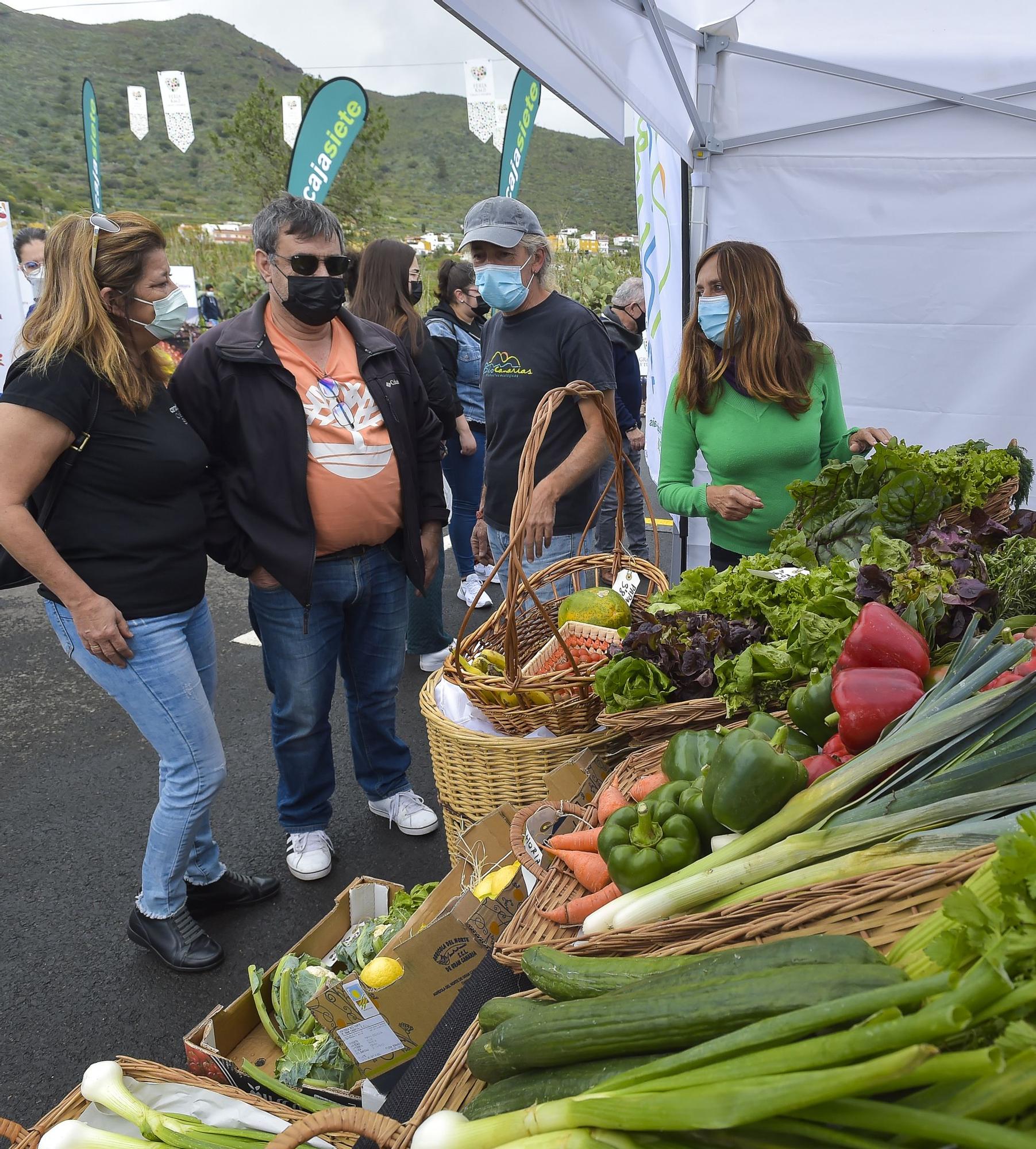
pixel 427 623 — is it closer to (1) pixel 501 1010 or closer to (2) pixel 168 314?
(2) pixel 168 314

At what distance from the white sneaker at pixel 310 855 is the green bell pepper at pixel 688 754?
1.99 m

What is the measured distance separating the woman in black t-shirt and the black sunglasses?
365 mm

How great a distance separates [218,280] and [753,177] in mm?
23430

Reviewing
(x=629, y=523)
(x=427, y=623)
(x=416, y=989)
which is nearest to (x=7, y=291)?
(x=427, y=623)

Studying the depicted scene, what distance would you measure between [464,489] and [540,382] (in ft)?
8.03

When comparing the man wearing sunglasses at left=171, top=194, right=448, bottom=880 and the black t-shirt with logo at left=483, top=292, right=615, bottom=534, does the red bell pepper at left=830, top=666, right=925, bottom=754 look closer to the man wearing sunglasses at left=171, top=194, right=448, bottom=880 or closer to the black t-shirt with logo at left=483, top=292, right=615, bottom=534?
the man wearing sunglasses at left=171, top=194, right=448, bottom=880

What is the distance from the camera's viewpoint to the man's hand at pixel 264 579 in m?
2.96

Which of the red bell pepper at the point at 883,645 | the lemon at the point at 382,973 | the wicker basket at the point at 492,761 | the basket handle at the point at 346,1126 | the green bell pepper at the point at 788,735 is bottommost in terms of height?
the lemon at the point at 382,973

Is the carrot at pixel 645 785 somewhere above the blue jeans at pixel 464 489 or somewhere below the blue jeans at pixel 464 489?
above

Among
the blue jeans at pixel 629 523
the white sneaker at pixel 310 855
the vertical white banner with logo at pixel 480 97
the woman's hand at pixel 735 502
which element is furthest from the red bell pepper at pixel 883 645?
the vertical white banner with logo at pixel 480 97

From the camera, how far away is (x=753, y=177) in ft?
14.4

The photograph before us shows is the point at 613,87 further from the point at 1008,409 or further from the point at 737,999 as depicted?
the point at 737,999

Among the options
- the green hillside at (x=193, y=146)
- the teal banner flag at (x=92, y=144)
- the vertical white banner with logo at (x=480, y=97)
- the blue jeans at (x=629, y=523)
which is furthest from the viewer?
the green hillside at (x=193, y=146)

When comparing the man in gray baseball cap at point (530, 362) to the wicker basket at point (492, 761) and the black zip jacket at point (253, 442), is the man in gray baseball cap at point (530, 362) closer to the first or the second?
the black zip jacket at point (253, 442)
